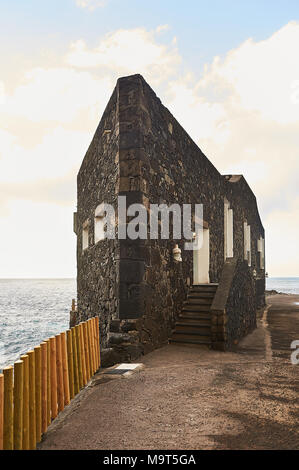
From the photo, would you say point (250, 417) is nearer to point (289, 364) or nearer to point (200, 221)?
point (289, 364)

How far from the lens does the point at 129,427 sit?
318cm

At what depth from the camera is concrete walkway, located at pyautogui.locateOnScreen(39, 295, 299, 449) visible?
2906 mm

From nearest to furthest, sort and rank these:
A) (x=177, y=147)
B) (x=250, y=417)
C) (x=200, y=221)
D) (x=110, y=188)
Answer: (x=250, y=417), (x=110, y=188), (x=177, y=147), (x=200, y=221)

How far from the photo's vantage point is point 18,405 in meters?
2.72

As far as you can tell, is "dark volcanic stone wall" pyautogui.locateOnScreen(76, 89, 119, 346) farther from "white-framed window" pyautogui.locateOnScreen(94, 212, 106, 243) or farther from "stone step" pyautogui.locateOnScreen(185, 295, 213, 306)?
"stone step" pyautogui.locateOnScreen(185, 295, 213, 306)

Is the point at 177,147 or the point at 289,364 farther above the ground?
the point at 177,147

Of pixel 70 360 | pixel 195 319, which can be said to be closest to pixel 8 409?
pixel 70 360

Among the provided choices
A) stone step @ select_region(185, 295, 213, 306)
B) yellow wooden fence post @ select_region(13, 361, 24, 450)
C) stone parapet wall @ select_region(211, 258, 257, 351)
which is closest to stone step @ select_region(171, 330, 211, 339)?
stone parapet wall @ select_region(211, 258, 257, 351)

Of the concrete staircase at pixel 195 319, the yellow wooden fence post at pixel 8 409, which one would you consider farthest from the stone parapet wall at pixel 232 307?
the yellow wooden fence post at pixel 8 409

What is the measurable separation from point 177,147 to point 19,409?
269 inches

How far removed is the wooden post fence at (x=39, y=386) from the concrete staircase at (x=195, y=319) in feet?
9.81

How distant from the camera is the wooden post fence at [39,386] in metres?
2.65
